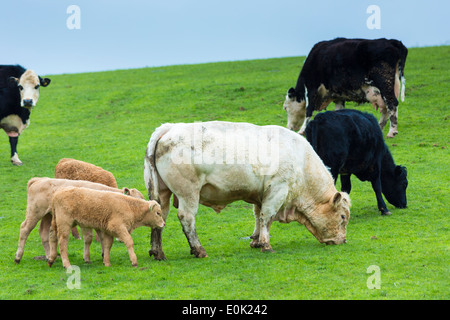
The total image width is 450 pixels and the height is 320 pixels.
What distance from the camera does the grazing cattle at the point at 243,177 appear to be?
11289mm

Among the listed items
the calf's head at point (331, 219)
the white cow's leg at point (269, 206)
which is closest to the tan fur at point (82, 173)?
the white cow's leg at point (269, 206)

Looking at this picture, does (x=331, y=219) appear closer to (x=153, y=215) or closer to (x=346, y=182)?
(x=153, y=215)

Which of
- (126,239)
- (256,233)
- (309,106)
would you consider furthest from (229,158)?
(309,106)

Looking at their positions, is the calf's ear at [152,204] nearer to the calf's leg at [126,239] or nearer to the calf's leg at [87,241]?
the calf's leg at [126,239]

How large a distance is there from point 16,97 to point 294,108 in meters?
9.77

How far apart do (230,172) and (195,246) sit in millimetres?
1408

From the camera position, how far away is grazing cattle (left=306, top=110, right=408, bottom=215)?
1417 centimetres

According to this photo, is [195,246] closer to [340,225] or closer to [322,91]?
[340,225]

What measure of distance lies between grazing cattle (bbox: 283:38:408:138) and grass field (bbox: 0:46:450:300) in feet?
5.66

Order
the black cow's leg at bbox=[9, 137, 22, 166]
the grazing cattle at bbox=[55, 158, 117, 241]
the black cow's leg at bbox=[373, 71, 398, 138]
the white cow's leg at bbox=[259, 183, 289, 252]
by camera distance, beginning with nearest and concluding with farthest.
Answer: the white cow's leg at bbox=[259, 183, 289, 252], the grazing cattle at bbox=[55, 158, 117, 241], the black cow's leg at bbox=[373, 71, 398, 138], the black cow's leg at bbox=[9, 137, 22, 166]

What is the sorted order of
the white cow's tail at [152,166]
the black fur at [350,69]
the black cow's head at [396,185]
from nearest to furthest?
the white cow's tail at [152,166] < the black cow's head at [396,185] < the black fur at [350,69]

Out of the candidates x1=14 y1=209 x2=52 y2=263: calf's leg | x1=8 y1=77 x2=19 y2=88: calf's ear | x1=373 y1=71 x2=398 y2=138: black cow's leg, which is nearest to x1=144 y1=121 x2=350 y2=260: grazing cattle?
x1=14 y1=209 x2=52 y2=263: calf's leg

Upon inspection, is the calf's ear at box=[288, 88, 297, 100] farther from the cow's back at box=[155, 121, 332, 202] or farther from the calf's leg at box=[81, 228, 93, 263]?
the calf's leg at box=[81, 228, 93, 263]

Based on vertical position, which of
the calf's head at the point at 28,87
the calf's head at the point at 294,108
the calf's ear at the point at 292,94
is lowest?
the calf's head at the point at 294,108
